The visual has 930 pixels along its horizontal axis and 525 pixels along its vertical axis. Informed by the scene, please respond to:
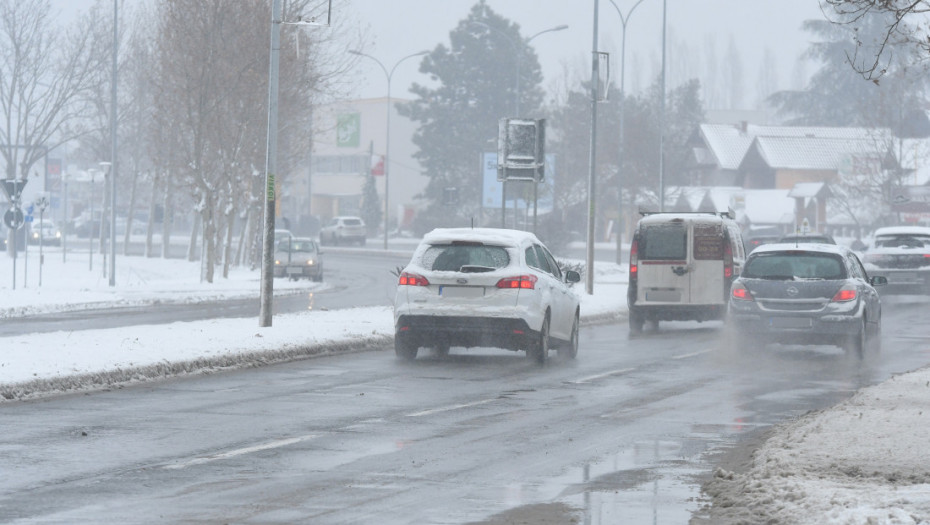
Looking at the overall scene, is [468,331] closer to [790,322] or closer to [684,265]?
[790,322]

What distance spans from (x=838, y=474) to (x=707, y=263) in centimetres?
1639

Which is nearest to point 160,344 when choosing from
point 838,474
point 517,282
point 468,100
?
point 517,282

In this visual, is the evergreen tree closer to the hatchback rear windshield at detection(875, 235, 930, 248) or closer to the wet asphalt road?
the hatchback rear windshield at detection(875, 235, 930, 248)

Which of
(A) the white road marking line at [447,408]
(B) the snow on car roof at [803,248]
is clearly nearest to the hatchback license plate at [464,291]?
(A) the white road marking line at [447,408]

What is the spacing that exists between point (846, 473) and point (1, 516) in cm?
523

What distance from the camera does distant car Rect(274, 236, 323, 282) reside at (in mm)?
51969

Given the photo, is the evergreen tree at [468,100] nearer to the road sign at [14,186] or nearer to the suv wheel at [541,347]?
the road sign at [14,186]

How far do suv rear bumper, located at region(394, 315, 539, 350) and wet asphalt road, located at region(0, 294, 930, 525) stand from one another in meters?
0.32

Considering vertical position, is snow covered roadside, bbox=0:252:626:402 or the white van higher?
the white van

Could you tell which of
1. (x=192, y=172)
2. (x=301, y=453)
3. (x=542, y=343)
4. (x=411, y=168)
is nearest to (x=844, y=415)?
(x=301, y=453)

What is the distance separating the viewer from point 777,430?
12719mm

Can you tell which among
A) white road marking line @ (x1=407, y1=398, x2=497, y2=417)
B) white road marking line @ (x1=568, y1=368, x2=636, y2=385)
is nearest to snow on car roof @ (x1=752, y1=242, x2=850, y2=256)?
white road marking line @ (x1=568, y1=368, x2=636, y2=385)

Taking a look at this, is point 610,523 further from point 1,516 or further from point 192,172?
point 192,172

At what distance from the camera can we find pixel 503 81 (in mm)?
102875
